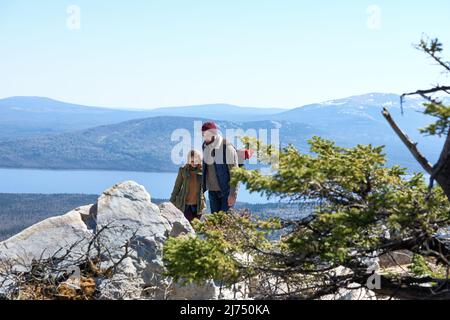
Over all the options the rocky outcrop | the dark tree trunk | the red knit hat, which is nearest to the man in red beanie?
the red knit hat

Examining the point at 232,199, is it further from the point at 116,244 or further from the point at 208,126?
the point at 116,244

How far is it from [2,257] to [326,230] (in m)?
4.27

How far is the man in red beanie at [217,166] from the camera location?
1020 centimetres

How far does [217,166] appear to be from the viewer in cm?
1038

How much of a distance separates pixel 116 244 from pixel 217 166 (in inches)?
96.5

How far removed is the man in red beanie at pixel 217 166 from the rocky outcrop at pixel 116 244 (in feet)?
4.12

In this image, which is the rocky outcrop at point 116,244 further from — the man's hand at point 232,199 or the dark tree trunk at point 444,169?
the dark tree trunk at point 444,169

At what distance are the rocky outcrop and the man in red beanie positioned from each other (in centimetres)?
125

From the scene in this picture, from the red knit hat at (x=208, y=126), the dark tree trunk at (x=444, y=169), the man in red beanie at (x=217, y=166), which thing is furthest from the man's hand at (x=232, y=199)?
the dark tree trunk at (x=444, y=169)

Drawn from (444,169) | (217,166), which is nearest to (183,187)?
(217,166)

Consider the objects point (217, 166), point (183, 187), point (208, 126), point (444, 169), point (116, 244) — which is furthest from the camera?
point (183, 187)
